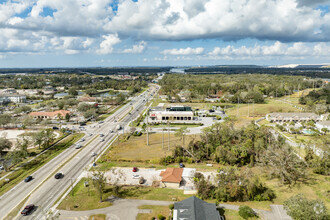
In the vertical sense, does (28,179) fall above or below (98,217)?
above

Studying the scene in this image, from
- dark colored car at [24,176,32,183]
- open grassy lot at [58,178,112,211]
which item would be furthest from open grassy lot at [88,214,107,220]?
dark colored car at [24,176,32,183]

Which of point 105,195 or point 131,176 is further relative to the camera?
point 131,176

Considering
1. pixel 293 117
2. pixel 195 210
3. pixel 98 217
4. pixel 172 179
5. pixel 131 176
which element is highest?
pixel 293 117

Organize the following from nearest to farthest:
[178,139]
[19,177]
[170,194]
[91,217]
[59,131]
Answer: [91,217], [170,194], [19,177], [178,139], [59,131]

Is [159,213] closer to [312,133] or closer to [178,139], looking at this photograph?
[178,139]

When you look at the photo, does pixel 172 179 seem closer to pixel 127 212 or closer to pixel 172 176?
pixel 172 176

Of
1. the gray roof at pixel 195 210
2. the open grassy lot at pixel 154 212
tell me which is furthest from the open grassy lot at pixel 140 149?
the gray roof at pixel 195 210

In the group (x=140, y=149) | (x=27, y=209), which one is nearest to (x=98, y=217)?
(x=27, y=209)

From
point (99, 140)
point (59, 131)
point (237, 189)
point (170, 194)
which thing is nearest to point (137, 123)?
point (99, 140)
